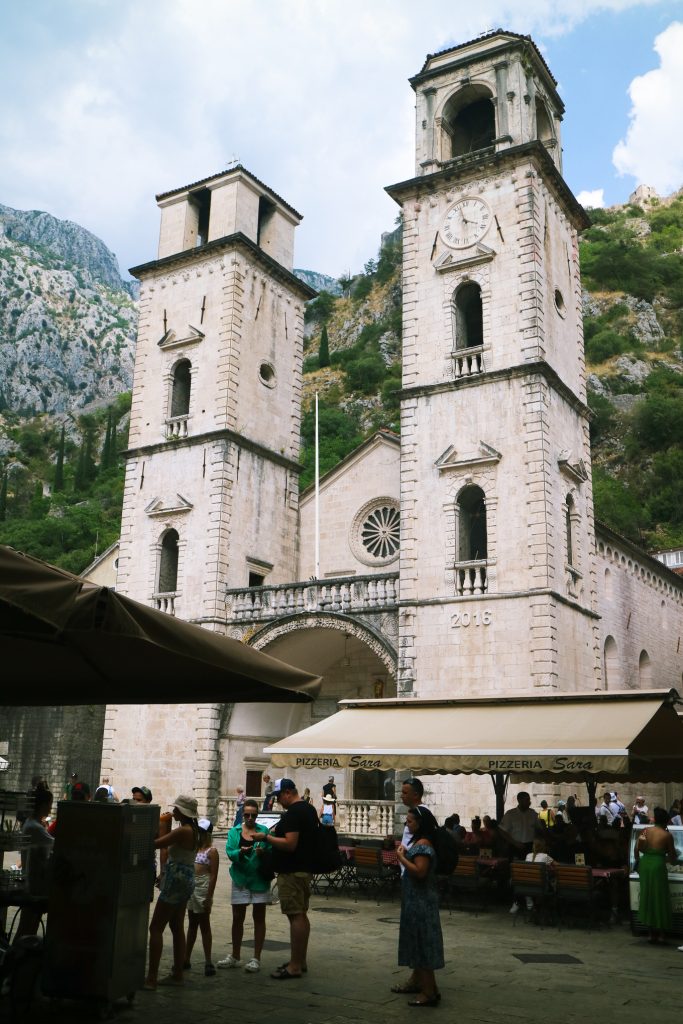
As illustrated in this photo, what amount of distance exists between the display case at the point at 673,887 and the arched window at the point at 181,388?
61.2ft

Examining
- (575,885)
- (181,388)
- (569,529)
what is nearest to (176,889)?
(575,885)

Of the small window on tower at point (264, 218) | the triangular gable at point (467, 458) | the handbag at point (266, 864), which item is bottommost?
the handbag at point (266, 864)

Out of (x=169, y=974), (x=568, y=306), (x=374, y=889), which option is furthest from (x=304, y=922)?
(x=568, y=306)

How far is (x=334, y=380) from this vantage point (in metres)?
79.9

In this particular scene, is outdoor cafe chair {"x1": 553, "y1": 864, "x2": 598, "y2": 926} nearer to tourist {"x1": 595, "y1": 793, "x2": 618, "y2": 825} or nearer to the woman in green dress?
the woman in green dress

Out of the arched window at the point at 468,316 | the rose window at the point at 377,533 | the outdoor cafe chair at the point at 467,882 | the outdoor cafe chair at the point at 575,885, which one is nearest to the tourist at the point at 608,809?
the outdoor cafe chair at the point at 467,882

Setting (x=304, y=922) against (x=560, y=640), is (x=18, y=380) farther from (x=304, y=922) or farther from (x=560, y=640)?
(x=304, y=922)

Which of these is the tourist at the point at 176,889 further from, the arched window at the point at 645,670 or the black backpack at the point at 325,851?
the arched window at the point at 645,670

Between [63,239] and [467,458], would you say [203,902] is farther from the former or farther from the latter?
[63,239]

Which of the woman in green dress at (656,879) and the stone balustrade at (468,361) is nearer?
the woman in green dress at (656,879)

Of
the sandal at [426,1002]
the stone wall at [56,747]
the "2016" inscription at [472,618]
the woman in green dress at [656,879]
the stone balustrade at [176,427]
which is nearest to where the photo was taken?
the sandal at [426,1002]

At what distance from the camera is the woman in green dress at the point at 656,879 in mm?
10188

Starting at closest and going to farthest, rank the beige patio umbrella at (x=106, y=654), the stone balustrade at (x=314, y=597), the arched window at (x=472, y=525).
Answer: the beige patio umbrella at (x=106, y=654), the arched window at (x=472, y=525), the stone balustrade at (x=314, y=597)

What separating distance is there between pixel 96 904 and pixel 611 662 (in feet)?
68.7
